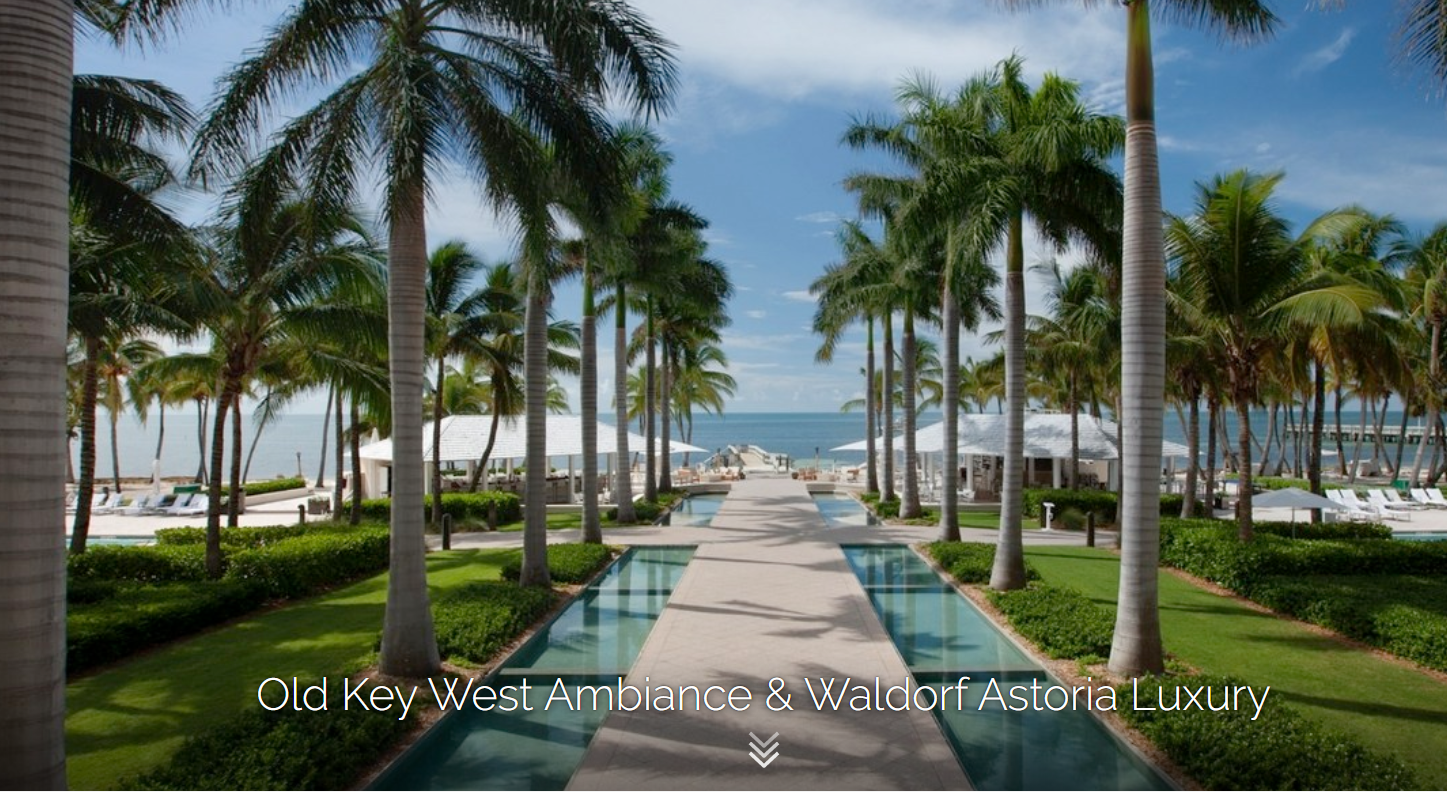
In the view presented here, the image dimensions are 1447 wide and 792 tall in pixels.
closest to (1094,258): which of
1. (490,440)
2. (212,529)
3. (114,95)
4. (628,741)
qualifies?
(628,741)

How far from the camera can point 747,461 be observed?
2574 inches

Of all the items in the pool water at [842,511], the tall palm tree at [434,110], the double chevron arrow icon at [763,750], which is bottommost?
the pool water at [842,511]

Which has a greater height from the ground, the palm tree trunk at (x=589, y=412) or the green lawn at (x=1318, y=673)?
the palm tree trunk at (x=589, y=412)

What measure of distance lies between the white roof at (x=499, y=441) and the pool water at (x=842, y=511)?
712 centimetres

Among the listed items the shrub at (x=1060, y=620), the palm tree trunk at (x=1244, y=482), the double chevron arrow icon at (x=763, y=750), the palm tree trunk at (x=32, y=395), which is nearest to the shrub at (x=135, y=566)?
the palm tree trunk at (x=32, y=395)

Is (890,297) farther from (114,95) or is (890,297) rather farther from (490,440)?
(114,95)

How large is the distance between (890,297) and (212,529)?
1799 cm

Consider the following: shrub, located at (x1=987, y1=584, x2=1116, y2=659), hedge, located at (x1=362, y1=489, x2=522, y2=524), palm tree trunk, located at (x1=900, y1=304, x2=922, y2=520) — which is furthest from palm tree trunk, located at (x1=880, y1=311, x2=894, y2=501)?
shrub, located at (x1=987, y1=584, x2=1116, y2=659)

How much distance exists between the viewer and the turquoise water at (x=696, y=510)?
87.6 feet

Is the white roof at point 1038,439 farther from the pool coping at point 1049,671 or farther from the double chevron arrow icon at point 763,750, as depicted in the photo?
the double chevron arrow icon at point 763,750

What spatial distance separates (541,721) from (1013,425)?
29.7 feet

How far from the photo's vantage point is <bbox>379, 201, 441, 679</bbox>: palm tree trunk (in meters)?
8.95

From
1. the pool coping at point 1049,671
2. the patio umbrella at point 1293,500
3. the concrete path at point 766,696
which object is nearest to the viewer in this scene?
the concrete path at point 766,696

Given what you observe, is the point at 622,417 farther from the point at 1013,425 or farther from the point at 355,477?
the point at 1013,425
